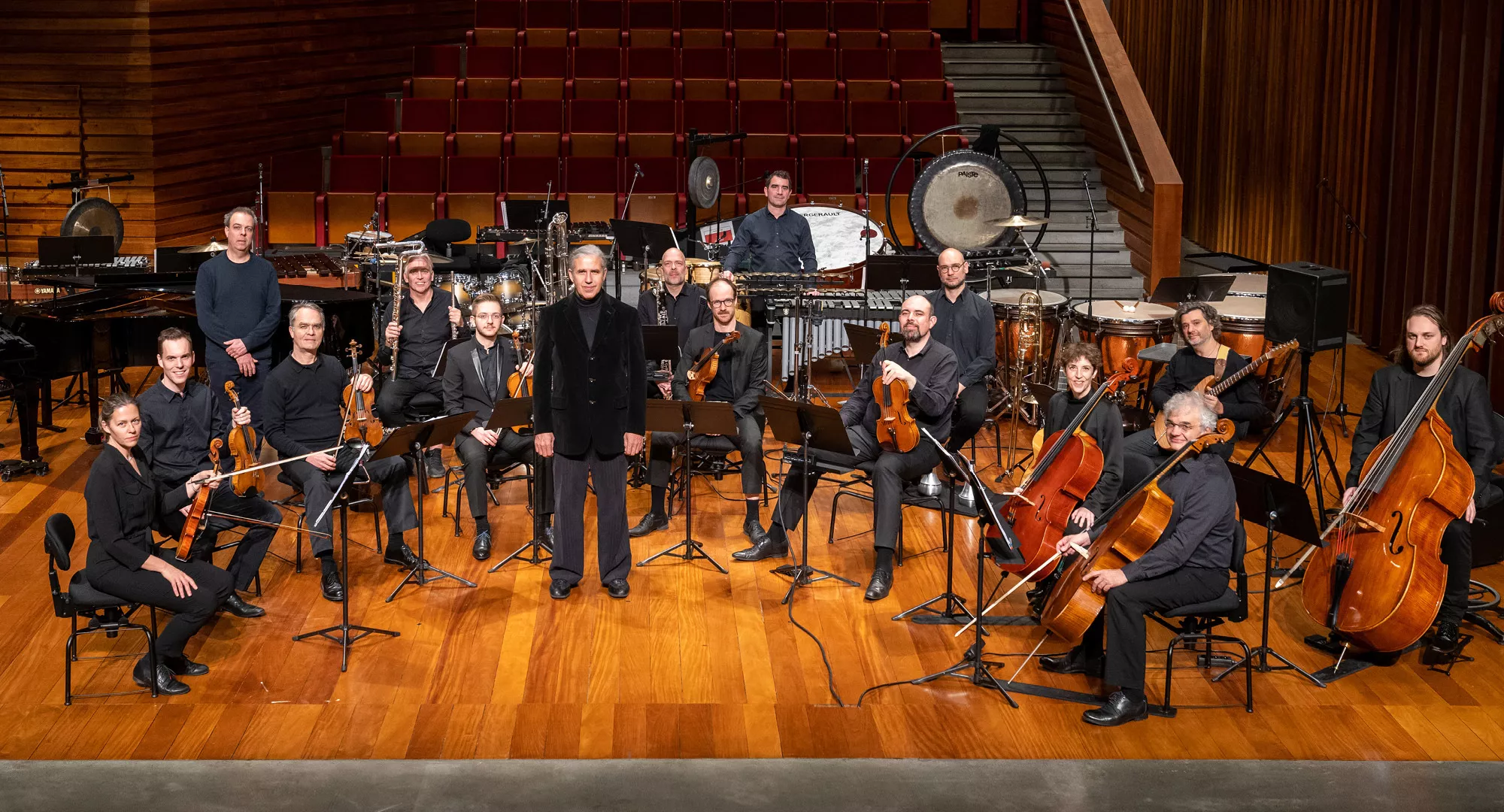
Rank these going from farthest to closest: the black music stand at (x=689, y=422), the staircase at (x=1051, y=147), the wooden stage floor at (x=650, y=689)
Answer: the staircase at (x=1051, y=147) < the black music stand at (x=689, y=422) < the wooden stage floor at (x=650, y=689)

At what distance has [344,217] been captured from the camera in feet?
36.9

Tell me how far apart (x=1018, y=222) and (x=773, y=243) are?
1441mm

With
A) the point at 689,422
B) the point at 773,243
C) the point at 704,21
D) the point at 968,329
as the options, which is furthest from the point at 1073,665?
the point at 704,21

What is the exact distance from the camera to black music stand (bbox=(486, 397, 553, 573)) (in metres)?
5.88

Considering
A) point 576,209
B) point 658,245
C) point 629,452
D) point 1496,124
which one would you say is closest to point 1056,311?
point 658,245

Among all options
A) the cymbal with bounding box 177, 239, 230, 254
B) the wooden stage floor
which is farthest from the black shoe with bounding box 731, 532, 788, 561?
the cymbal with bounding box 177, 239, 230, 254

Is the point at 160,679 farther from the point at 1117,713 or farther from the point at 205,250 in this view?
the point at 205,250

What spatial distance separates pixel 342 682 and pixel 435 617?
661mm

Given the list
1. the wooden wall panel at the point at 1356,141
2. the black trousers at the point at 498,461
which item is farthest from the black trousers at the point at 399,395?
the wooden wall panel at the point at 1356,141

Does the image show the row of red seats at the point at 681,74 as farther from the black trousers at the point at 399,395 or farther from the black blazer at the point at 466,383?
the black blazer at the point at 466,383

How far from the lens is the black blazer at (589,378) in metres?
5.65

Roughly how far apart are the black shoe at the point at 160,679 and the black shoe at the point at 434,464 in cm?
263

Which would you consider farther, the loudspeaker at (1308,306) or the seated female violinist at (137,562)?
the loudspeaker at (1308,306)

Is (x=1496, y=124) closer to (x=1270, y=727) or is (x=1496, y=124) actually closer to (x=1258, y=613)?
(x=1258, y=613)
